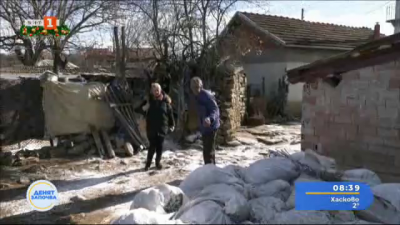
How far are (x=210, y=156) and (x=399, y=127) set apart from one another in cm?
267

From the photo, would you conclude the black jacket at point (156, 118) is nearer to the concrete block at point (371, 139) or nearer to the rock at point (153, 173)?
the rock at point (153, 173)

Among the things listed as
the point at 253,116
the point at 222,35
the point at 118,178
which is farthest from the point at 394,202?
the point at 253,116

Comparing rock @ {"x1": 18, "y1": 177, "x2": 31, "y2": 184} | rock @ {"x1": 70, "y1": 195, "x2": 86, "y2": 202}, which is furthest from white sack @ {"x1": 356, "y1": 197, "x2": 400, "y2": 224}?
rock @ {"x1": 18, "y1": 177, "x2": 31, "y2": 184}

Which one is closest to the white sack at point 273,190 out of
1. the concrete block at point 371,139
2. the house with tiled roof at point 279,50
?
the concrete block at point 371,139

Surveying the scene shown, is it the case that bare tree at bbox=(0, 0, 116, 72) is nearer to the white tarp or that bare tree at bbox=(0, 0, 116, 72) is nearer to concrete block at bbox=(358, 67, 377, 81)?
the white tarp

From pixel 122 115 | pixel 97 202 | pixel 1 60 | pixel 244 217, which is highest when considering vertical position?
pixel 1 60

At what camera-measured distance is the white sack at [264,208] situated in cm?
292

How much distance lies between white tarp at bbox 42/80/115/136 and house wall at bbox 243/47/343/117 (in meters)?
8.06

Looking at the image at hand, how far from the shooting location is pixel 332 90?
5160mm

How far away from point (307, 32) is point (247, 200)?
13.3 metres

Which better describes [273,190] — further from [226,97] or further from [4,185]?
[226,97]

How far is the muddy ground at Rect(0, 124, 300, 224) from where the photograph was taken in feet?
12.4

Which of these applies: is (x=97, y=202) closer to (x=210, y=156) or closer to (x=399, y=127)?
(x=210, y=156)

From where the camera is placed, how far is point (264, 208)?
3.02 metres
